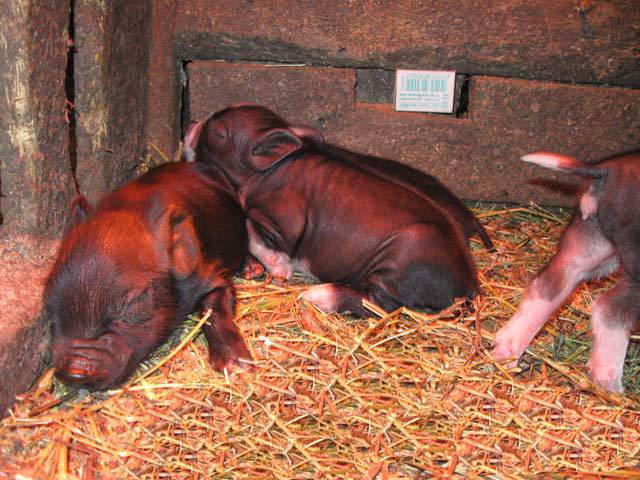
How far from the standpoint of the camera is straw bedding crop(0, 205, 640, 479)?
3057mm

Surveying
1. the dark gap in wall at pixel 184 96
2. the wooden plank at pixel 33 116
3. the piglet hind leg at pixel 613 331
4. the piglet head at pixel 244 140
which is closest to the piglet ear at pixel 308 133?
the piglet head at pixel 244 140

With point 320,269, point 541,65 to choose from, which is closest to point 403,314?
point 320,269

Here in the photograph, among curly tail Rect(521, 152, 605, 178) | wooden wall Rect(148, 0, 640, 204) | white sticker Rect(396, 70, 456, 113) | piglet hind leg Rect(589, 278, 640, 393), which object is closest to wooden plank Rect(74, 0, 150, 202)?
wooden wall Rect(148, 0, 640, 204)

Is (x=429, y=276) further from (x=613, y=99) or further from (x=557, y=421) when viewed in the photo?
(x=613, y=99)

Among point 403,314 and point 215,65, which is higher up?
point 215,65

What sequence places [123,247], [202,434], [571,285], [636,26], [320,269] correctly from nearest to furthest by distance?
[202,434] → [123,247] → [571,285] → [320,269] → [636,26]

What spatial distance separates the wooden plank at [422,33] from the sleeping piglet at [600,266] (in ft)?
4.96

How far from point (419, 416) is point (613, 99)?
118 inches

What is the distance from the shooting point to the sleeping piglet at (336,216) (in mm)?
4082

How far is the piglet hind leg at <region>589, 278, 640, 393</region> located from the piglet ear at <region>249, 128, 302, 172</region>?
202 cm

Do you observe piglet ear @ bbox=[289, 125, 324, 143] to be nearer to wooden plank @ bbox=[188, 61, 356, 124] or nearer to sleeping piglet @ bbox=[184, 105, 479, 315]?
sleeping piglet @ bbox=[184, 105, 479, 315]

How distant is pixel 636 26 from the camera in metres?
4.95

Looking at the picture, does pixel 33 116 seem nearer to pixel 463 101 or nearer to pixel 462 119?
pixel 462 119

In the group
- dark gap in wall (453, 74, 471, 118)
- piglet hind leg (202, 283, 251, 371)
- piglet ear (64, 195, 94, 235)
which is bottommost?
piglet hind leg (202, 283, 251, 371)
